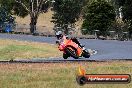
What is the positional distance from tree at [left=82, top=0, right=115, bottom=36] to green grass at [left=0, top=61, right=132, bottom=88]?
131ft

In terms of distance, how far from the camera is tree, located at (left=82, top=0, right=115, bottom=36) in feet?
205

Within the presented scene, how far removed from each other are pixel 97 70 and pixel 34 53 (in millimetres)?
13017

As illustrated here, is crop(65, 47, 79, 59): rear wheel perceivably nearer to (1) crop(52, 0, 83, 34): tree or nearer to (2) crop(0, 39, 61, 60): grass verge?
(2) crop(0, 39, 61, 60): grass verge

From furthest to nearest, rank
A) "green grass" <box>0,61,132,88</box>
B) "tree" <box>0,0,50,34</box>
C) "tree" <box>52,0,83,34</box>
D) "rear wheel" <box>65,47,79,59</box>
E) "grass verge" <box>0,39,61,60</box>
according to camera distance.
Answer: "tree" <box>52,0,83,34</box>
"tree" <box>0,0,50,34</box>
"grass verge" <box>0,39,61,60</box>
"rear wheel" <box>65,47,79,59</box>
"green grass" <box>0,61,132,88</box>

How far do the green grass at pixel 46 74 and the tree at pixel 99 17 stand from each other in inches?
1568

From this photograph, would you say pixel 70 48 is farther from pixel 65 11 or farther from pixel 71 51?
pixel 65 11

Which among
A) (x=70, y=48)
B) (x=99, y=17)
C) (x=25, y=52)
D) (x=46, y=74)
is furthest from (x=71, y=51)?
(x=99, y=17)

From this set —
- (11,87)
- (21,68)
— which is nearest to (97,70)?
(21,68)

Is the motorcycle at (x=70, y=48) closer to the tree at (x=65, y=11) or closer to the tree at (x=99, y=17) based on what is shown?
the tree at (x=99, y=17)

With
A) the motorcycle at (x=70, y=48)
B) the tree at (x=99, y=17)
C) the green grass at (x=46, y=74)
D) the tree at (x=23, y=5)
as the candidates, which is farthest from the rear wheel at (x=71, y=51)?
the tree at (x=23, y=5)

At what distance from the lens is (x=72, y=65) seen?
71.6 ft

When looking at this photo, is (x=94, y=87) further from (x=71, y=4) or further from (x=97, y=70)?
(x=71, y=4)

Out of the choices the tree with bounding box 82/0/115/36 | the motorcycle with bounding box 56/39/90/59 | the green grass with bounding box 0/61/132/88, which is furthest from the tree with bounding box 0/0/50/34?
the motorcycle with bounding box 56/39/90/59

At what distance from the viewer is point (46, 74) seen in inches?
707
